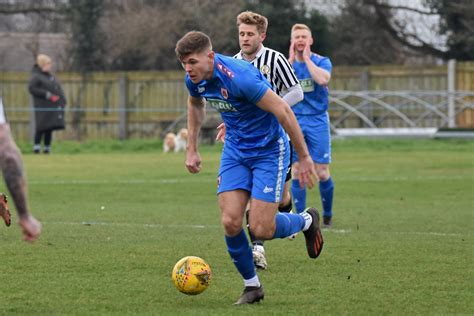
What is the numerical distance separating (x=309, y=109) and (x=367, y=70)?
19056 mm

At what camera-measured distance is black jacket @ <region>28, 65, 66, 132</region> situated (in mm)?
24828

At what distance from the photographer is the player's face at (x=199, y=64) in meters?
7.25

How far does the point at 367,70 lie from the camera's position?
1220 inches

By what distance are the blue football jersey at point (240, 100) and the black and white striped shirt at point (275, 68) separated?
1.56 m

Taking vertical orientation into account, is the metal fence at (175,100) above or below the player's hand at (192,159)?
below

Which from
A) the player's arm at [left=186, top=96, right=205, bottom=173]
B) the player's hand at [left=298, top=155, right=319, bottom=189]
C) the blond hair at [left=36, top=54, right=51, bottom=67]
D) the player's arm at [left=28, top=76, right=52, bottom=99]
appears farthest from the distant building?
the player's hand at [left=298, top=155, right=319, bottom=189]

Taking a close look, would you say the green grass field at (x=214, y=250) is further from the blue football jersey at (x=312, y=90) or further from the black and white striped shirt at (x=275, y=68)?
the black and white striped shirt at (x=275, y=68)

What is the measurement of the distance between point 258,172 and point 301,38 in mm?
4506

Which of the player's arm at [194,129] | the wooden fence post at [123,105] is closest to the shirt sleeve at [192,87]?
the player's arm at [194,129]

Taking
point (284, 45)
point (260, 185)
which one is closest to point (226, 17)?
point (284, 45)

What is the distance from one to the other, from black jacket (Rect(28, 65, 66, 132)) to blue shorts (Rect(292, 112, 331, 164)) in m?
13.4

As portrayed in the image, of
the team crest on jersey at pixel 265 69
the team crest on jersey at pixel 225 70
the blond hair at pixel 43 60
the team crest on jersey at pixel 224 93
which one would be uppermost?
the team crest on jersey at pixel 225 70

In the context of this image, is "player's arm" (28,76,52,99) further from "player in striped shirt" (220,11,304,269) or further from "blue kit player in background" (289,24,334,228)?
"player in striped shirt" (220,11,304,269)

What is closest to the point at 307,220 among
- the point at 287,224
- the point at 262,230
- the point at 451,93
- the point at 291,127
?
the point at 287,224
